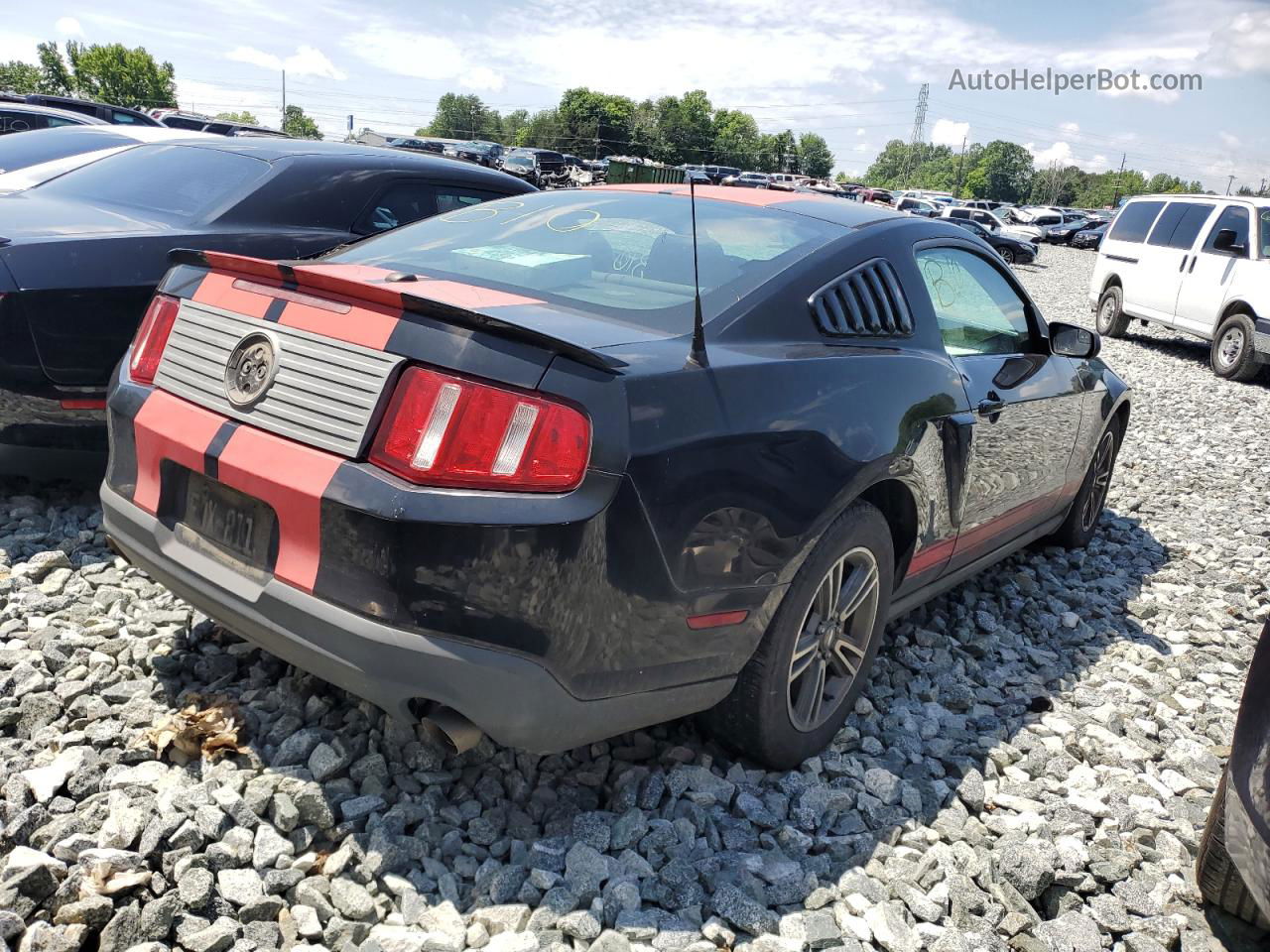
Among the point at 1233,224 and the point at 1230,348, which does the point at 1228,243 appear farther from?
the point at 1230,348

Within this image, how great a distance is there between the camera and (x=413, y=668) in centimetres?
203

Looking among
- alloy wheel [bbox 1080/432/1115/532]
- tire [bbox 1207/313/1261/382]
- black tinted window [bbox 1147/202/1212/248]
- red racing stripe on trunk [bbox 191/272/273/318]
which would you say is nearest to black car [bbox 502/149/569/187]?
black tinted window [bbox 1147/202/1212/248]

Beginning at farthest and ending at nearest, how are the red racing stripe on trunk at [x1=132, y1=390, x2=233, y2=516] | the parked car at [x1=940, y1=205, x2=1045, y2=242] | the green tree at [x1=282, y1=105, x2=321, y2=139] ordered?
the green tree at [x1=282, y1=105, x2=321, y2=139] → the parked car at [x1=940, y1=205, x2=1045, y2=242] → the red racing stripe on trunk at [x1=132, y1=390, x2=233, y2=516]

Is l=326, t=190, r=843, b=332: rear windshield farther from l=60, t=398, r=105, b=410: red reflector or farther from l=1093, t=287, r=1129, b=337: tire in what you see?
l=1093, t=287, r=1129, b=337: tire

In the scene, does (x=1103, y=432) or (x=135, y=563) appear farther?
(x=1103, y=432)

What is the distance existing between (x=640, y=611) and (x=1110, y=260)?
1357 cm

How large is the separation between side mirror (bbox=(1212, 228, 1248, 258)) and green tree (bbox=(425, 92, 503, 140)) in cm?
12325

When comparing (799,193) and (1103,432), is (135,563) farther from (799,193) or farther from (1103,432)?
(1103,432)

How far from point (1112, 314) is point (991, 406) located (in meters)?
11.8

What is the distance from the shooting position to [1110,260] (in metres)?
13.7

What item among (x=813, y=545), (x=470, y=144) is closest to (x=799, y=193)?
(x=813, y=545)

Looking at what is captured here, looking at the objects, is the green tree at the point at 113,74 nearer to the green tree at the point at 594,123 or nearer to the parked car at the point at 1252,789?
the green tree at the point at 594,123

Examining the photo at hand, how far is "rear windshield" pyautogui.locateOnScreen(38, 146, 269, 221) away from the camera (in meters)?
4.39

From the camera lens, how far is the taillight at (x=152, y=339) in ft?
8.59
